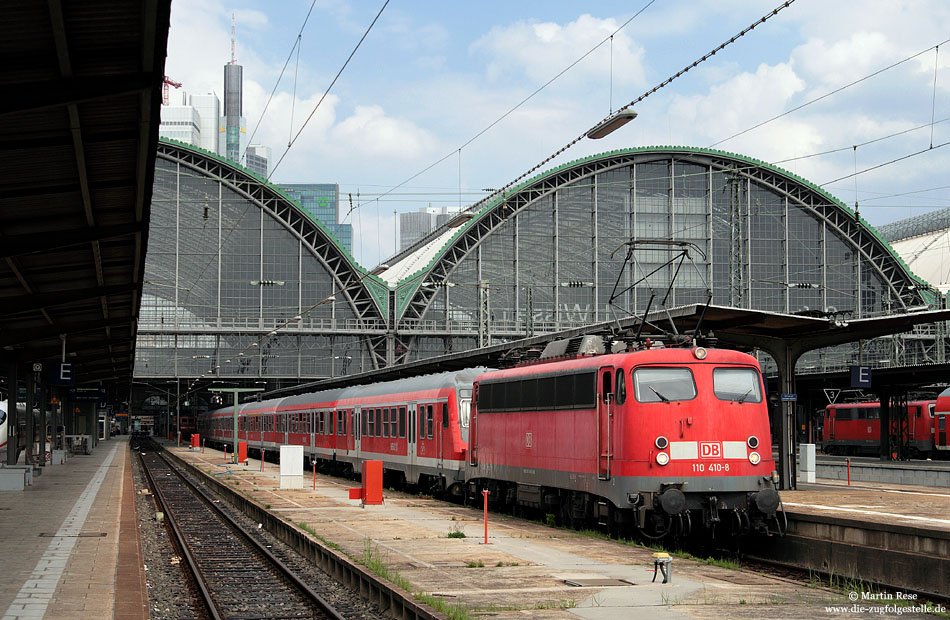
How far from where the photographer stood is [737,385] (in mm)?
18297

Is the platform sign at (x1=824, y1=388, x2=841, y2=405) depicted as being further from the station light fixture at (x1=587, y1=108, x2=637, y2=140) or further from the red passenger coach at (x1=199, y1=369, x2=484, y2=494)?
the station light fixture at (x1=587, y1=108, x2=637, y2=140)

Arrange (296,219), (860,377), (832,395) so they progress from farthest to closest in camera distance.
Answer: (296,219)
(832,395)
(860,377)

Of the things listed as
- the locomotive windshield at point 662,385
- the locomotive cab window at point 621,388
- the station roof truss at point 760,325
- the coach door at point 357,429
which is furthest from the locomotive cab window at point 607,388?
the coach door at point 357,429

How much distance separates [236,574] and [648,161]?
6519 centimetres

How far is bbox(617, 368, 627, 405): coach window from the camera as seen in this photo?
18.0m

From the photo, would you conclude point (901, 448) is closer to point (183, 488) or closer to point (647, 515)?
point (183, 488)

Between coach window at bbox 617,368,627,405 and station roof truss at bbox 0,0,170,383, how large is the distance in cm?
844

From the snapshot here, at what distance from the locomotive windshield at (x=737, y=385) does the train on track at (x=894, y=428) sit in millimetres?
38273

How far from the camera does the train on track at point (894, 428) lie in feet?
180

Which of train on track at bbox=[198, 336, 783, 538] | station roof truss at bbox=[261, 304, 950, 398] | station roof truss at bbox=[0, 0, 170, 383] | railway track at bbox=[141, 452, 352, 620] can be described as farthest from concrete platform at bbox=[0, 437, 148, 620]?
station roof truss at bbox=[261, 304, 950, 398]

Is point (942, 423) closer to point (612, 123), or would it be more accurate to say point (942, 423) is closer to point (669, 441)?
point (612, 123)

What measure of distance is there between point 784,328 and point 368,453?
52.7 feet

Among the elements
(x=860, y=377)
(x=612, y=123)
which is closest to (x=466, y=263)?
(x=860, y=377)

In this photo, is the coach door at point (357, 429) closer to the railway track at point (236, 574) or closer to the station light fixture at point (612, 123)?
the railway track at point (236, 574)
